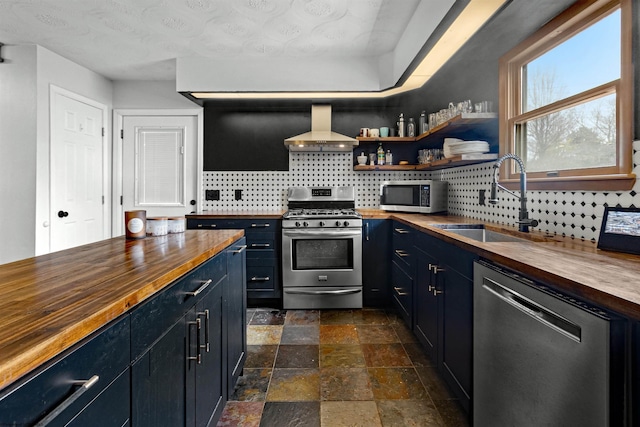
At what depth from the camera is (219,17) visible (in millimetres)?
2584

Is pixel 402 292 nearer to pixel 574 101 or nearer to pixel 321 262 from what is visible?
pixel 321 262

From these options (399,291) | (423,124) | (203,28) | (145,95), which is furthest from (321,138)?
(145,95)

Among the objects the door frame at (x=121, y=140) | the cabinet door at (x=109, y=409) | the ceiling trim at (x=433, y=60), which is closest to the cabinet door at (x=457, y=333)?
the cabinet door at (x=109, y=409)

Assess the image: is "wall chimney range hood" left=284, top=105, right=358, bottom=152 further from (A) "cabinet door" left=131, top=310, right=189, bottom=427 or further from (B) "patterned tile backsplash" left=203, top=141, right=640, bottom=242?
(A) "cabinet door" left=131, top=310, right=189, bottom=427

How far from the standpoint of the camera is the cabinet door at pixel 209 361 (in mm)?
1258

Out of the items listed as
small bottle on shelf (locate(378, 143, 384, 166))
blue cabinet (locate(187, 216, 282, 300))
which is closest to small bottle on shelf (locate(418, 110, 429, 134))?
small bottle on shelf (locate(378, 143, 384, 166))

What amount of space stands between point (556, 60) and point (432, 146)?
1807mm

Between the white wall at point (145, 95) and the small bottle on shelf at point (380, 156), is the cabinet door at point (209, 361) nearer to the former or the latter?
the small bottle on shelf at point (380, 156)

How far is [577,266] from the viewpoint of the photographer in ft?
3.60

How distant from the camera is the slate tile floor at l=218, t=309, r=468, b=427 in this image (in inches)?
67.0

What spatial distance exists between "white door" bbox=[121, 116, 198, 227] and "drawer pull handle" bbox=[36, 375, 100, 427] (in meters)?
3.58

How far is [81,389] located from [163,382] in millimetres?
419

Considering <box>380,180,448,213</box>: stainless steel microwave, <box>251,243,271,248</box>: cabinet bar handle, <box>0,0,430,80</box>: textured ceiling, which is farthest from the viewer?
<box>251,243,271,248</box>: cabinet bar handle

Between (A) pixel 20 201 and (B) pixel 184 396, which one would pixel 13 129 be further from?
(B) pixel 184 396
